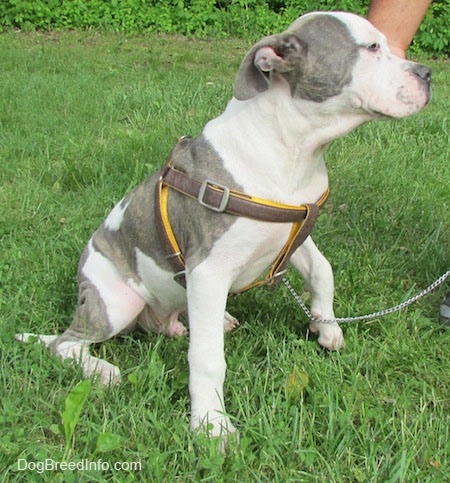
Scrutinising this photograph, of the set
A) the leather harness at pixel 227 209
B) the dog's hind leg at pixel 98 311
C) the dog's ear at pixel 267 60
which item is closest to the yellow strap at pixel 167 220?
the leather harness at pixel 227 209

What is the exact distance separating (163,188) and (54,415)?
2.84 ft

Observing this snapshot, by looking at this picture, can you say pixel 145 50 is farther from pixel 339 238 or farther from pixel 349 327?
pixel 349 327

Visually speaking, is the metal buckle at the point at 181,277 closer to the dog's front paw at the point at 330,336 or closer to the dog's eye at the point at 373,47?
the dog's front paw at the point at 330,336

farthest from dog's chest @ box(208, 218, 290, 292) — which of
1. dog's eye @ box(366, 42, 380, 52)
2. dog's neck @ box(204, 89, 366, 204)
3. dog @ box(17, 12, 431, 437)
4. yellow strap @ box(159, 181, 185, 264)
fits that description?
dog's eye @ box(366, 42, 380, 52)

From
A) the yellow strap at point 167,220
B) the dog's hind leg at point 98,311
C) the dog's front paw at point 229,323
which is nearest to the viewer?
the yellow strap at point 167,220

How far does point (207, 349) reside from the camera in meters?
2.37

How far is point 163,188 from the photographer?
262 cm

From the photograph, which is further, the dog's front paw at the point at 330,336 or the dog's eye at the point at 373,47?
A: the dog's front paw at the point at 330,336

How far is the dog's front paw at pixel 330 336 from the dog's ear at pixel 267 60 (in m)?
0.97

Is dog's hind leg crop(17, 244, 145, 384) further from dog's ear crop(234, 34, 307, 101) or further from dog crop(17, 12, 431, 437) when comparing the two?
dog's ear crop(234, 34, 307, 101)

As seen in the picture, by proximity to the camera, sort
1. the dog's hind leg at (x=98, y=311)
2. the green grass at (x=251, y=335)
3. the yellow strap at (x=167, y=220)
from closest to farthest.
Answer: the green grass at (x=251, y=335), the yellow strap at (x=167, y=220), the dog's hind leg at (x=98, y=311)

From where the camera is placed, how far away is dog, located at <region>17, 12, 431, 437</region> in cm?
231

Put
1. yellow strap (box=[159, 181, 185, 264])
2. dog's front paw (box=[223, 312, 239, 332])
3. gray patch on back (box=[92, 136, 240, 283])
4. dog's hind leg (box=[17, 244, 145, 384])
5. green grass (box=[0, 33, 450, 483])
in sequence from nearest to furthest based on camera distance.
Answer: green grass (box=[0, 33, 450, 483]) → gray patch on back (box=[92, 136, 240, 283]) → yellow strap (box=[159, 181, 185, 264]) → dog's hind leg (box=[17, 244, 145, 384]) → dog's front paw (box=[223, 312, 239, 332])

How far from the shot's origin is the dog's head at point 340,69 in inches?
90.5
